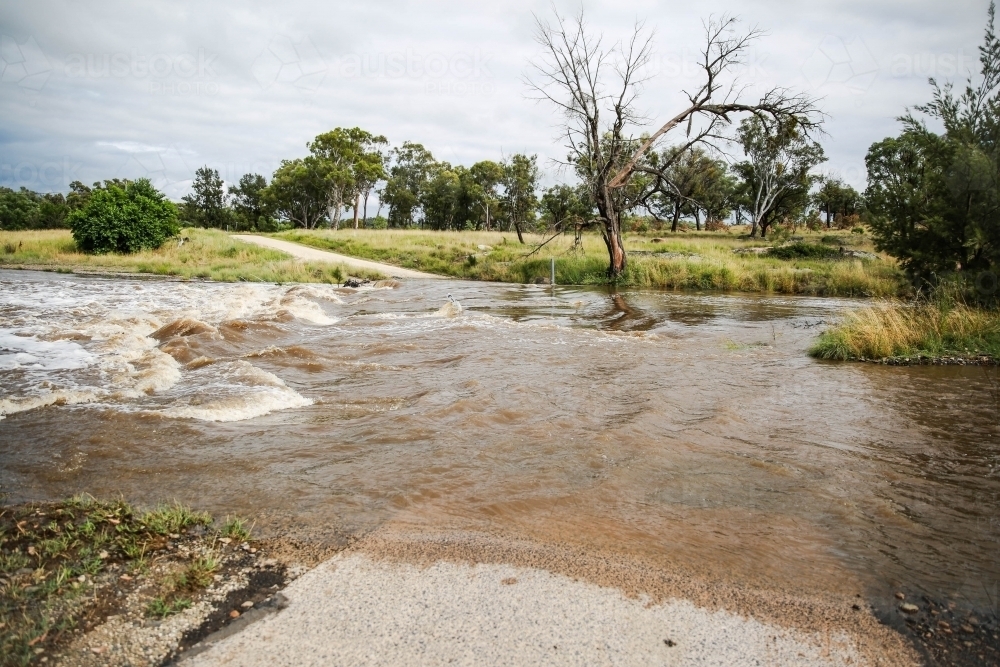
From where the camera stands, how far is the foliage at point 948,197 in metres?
9.82

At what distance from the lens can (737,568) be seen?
10.7ft

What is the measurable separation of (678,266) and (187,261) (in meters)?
22.6

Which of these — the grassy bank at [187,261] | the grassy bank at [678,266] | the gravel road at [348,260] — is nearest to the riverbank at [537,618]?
the grassy bank at [678,266]

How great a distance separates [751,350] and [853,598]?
7.36 meters

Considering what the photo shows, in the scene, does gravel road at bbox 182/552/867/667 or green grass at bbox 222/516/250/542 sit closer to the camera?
gravel road at bbox 182/552/867/667

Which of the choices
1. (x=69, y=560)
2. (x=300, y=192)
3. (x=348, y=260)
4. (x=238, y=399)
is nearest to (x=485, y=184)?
(x=300, y=192)

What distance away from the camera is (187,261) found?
28.0 m

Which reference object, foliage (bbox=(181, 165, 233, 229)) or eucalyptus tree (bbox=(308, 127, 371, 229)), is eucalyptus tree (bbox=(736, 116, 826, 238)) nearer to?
eucalyptus tree (bbox=(308, 127, 371, 229))

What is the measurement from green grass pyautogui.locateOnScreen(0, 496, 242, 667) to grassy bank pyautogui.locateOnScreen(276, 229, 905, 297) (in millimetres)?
15668

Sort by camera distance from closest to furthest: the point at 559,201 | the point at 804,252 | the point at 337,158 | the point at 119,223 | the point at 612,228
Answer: the point at 612,228
the point at 804,252
the point at 119,223
the point at 559,201
the point at 337,158

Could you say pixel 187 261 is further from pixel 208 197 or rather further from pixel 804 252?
pixel 208 197

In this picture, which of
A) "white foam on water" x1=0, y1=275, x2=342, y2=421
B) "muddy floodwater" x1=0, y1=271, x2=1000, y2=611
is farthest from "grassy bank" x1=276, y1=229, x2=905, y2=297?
"white foam on water" x1=0, y1=275, x2=342, y2=421

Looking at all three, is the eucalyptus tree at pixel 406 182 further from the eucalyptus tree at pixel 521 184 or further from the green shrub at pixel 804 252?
the green shrub at pixel 804 252

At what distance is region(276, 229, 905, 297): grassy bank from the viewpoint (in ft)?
64.0
